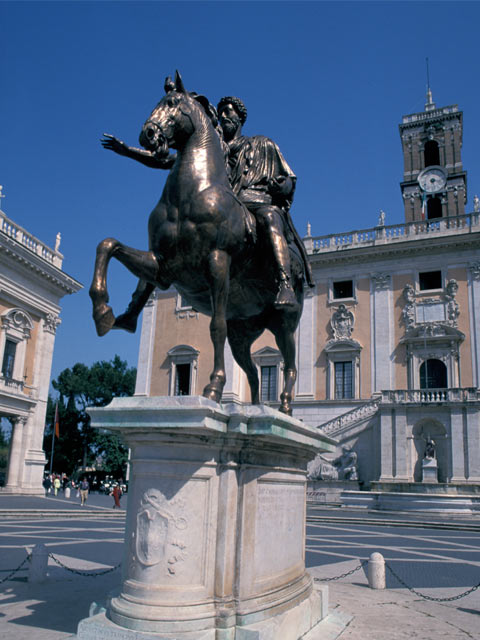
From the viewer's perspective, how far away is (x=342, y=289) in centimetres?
3578

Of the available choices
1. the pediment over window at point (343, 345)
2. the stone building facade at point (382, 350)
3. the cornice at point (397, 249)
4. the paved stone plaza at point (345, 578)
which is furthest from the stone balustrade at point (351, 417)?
the paved stone plaza at point (345, 578)

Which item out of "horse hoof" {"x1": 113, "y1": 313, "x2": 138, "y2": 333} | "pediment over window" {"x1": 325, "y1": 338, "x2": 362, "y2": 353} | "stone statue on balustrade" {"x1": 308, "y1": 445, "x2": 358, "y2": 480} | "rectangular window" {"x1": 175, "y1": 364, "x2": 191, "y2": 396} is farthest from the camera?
"rectangular window" {"x1": 175, "y1": 364, "x2": 191, "y2": 396}

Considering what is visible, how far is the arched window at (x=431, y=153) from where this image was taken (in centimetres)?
4791

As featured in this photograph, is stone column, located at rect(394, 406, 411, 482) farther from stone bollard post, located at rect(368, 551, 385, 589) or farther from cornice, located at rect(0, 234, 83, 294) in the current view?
stone bollard post, located at rect(368, 551, 385, 589)

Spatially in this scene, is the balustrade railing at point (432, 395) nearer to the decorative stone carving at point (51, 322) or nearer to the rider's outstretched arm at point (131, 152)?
the decorative stone carving at point (51, 322)

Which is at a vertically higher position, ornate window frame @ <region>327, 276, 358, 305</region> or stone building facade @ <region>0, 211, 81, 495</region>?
ornate window frame @ <region>327, 276, 358, 305</region>

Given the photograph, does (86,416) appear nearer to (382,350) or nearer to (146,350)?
(146,350)

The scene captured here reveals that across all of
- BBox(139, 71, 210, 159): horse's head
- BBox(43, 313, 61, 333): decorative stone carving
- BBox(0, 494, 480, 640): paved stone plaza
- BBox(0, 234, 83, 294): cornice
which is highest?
BBox(0, 234, 83, 294): cornice

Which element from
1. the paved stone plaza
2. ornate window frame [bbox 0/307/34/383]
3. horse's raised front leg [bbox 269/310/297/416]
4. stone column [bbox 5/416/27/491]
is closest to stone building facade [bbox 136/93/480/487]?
ornate window frame [bbox 0/307/34/383]

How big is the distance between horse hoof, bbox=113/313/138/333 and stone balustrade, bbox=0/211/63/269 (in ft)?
87.4

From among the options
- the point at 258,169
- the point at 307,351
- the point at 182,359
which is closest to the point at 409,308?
the point at 307,351

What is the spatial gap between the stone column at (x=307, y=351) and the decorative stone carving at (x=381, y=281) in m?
3.90

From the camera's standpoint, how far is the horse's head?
4.55 metres

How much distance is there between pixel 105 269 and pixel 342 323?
103 feet
